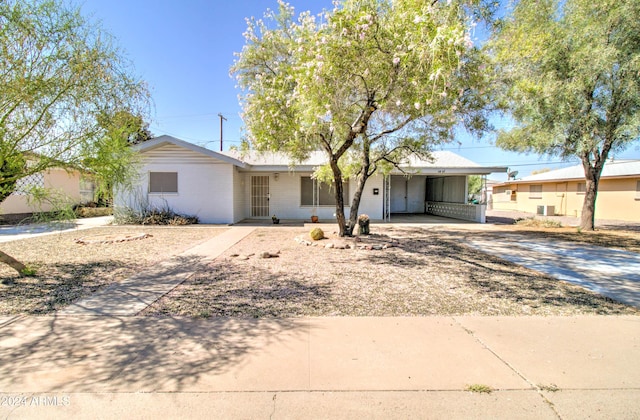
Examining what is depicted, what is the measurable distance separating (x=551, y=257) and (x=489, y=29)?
5609 mm

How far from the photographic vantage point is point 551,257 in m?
7.82

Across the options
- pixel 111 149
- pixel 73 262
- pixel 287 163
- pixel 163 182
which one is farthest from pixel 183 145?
pixel 111 149

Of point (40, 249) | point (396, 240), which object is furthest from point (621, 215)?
point (40, 249)

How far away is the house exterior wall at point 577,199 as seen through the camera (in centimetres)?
1830

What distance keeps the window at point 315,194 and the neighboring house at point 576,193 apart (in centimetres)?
1527

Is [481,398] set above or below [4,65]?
below

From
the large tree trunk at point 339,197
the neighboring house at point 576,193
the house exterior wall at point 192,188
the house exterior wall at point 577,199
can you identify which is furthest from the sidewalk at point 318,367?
the house exterior wall at point 577,199

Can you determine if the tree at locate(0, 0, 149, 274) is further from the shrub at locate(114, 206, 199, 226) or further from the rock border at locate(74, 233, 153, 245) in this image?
the shrub at locate(114, 206, 199, 226)

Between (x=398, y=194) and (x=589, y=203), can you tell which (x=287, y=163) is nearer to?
(x=398, y=194)

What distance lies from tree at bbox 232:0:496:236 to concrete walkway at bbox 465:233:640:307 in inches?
145

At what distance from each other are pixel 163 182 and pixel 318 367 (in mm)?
13428

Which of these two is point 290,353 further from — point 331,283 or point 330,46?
point 330,46

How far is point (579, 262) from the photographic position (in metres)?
7.30

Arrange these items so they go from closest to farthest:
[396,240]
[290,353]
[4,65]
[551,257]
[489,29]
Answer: [290,353], [4,65], [489,29], [551,257], [396,240]
